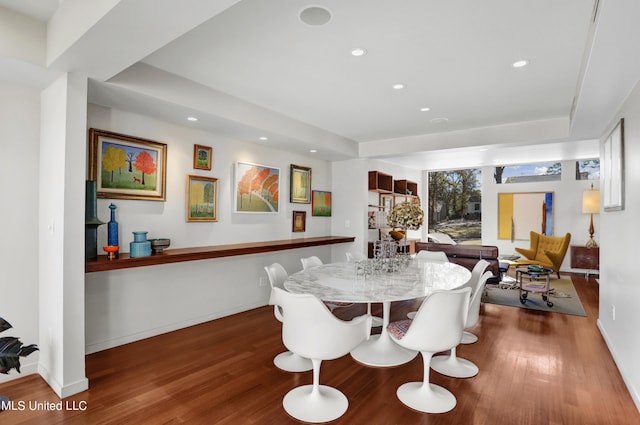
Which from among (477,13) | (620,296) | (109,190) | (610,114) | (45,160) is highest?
(477,13)

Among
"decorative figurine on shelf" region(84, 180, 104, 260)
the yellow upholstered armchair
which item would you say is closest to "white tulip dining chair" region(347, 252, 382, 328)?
"decorative figurine on shelf" region(84, 180, 104, 260)

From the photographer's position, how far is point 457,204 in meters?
9.34

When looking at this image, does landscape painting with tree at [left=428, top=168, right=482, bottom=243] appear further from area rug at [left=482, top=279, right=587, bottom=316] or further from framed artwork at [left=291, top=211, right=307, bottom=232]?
framed artwork at [left=291, top=211, right=307, bottom=232]

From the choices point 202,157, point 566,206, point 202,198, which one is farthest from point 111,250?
point 566,206

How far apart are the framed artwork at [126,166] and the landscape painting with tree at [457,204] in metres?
7.80

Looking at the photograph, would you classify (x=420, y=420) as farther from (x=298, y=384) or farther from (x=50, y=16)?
(x=50, y=16)

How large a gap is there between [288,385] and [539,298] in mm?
4585

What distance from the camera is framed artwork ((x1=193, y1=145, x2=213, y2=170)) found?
3.92 m

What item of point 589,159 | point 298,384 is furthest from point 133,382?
point 589,159

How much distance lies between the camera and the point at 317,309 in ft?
6.81

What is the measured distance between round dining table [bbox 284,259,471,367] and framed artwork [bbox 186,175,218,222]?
5.06 ft

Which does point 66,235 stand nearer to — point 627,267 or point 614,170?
point 627,267

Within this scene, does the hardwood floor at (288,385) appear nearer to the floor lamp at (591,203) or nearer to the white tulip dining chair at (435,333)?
the white tulip dining chair at (435,333)

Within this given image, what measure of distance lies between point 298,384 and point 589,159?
8145 mm
